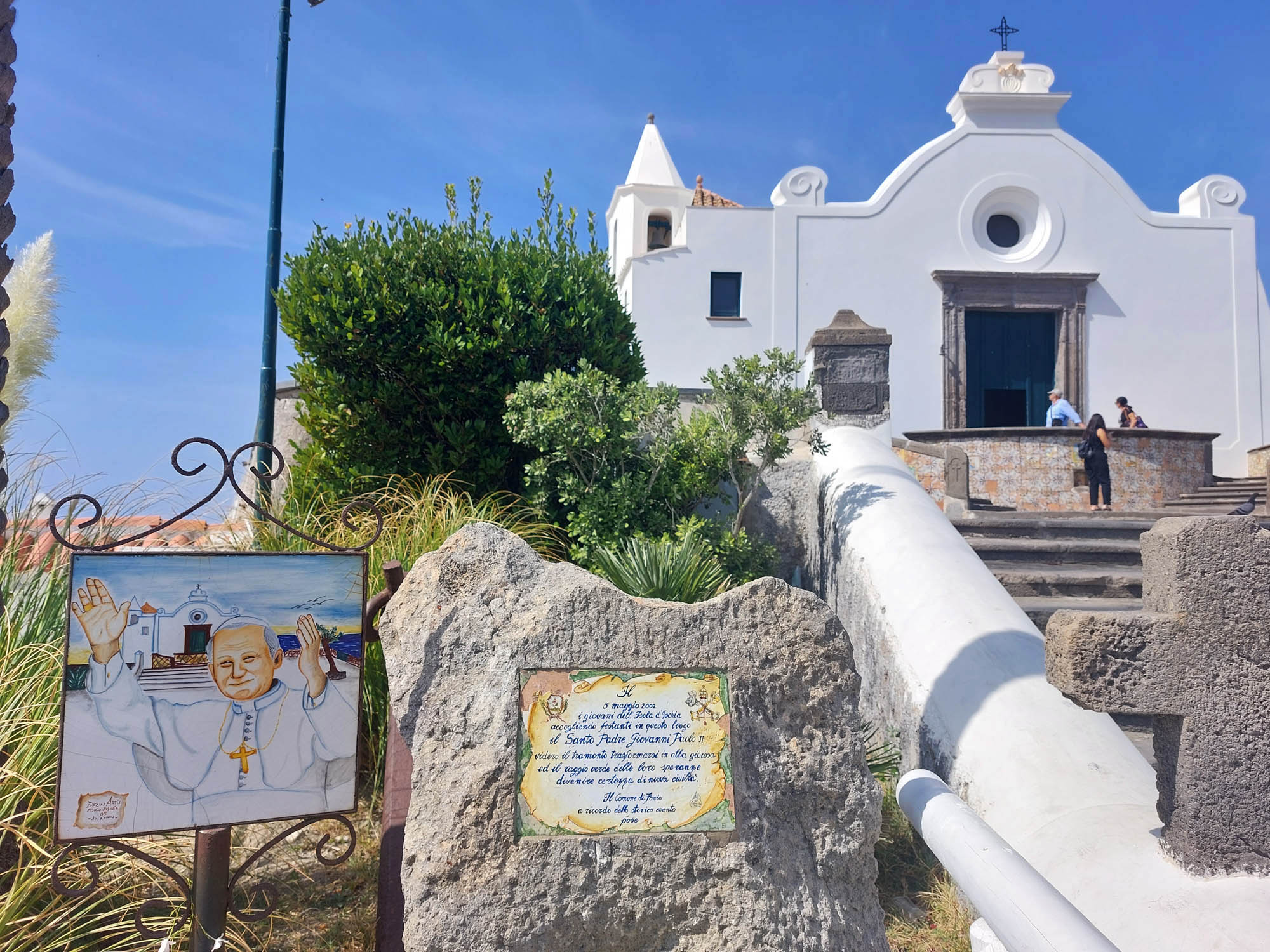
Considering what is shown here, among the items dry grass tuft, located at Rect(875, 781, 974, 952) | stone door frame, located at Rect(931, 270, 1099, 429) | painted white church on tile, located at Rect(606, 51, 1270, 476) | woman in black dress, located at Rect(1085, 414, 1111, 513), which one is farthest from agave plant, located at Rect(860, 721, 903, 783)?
stone door frame, located at Rect(931, 270, 1099, 429)

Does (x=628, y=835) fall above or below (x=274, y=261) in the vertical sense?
below

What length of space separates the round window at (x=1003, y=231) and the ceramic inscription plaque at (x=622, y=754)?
1938 cm

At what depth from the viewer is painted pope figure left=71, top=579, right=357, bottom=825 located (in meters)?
2.72

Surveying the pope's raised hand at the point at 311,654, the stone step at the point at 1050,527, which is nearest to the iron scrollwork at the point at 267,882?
the pope's raised hand at the point at 311,654

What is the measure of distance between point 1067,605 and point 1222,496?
1002cm

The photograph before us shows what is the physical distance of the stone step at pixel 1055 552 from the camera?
6.68 meters

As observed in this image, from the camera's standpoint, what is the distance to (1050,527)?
725 cm

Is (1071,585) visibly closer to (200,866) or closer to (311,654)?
(311,654)

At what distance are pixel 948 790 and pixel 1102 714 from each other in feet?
3.92

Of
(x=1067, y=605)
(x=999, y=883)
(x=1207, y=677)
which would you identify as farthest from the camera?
(x=1067, y=605)

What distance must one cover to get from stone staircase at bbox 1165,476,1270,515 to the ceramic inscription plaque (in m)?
12.3

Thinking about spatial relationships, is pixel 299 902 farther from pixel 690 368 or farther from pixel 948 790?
pixel 690 368

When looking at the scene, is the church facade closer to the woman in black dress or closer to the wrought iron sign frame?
the wrought iron sign frame

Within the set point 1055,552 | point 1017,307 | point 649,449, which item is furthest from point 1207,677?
point 1017,307
